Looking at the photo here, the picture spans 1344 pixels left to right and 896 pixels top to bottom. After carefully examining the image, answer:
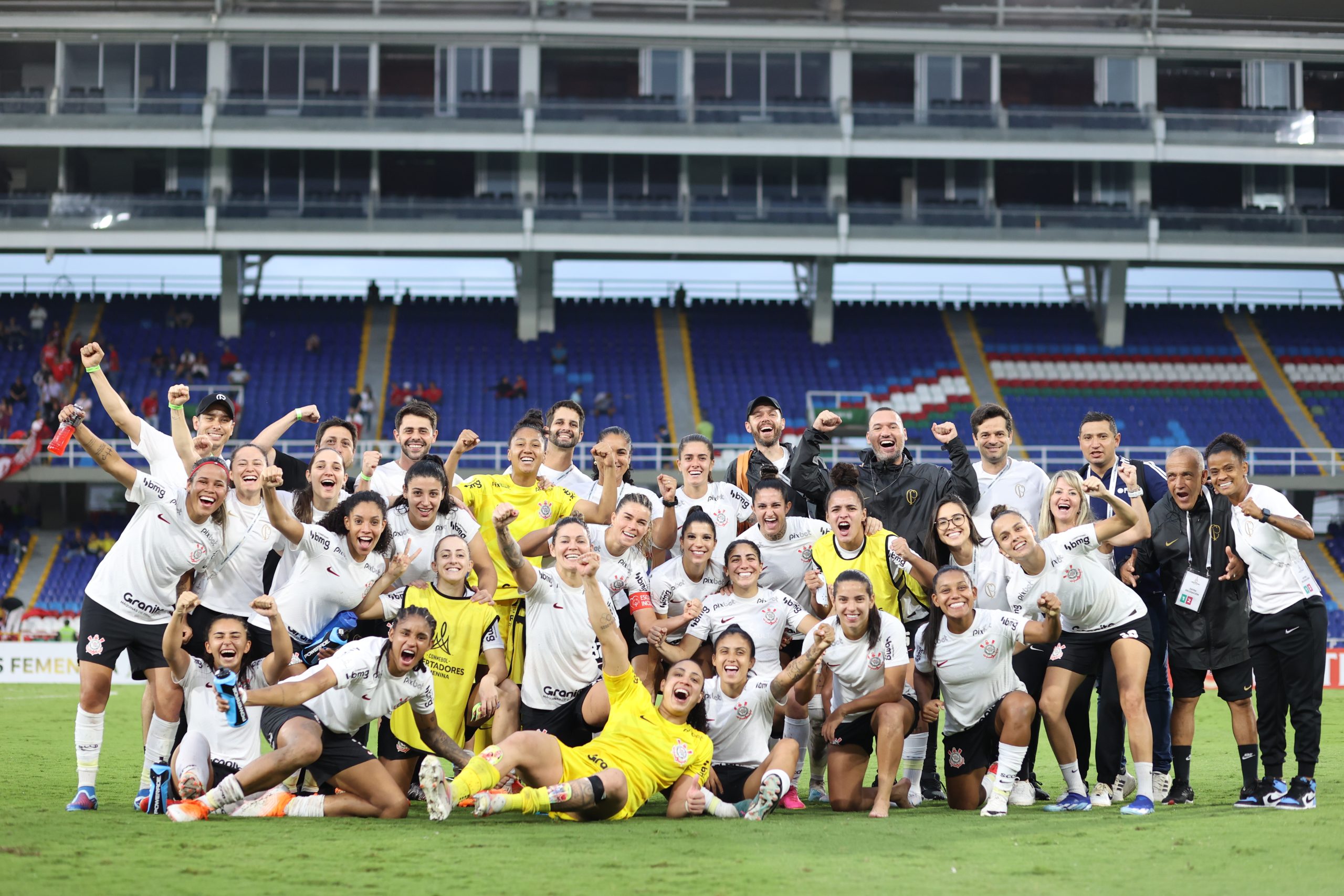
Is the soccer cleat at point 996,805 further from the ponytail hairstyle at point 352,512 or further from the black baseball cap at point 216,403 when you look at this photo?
the black baseball cap at point 216,403

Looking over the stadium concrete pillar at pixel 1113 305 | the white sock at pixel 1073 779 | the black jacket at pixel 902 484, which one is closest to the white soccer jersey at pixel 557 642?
the black jacket at pixel 902 484

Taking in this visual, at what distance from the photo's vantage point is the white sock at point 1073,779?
8.55 meters

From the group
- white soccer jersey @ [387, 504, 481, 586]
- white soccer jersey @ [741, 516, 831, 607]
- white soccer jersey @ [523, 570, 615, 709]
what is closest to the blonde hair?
white soccer jersey @ [741, 516, 831, 607]

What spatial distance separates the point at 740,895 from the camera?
5.60 m

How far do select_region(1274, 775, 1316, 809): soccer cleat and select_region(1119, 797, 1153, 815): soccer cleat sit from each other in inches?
31.9

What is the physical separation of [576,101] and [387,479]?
2572 cm

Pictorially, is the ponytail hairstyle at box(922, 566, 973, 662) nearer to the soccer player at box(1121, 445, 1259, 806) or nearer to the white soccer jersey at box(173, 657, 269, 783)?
the soccer player at box(1121, 445, 1259, 806)

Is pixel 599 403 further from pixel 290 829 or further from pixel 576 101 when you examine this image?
pixel 290 829

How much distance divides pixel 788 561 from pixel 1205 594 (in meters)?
2.79

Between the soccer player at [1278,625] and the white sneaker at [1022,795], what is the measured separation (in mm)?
1312

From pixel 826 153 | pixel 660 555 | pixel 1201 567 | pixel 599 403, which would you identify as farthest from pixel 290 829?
pixel 826 153

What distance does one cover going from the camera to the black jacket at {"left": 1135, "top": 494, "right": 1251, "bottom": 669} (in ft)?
27.8

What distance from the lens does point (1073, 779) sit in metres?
Answer: 8.56

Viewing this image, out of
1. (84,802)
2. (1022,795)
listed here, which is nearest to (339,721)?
(84,802)
